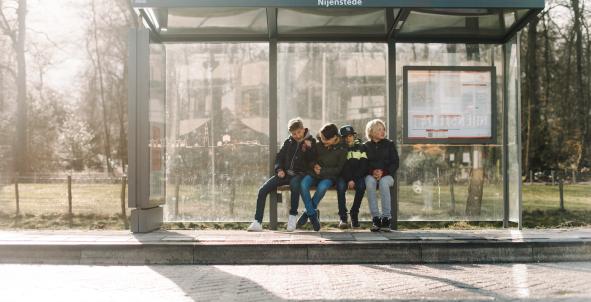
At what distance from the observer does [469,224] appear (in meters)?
9.41

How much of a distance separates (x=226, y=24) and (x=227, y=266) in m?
3.40

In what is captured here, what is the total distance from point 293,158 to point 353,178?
0.78m

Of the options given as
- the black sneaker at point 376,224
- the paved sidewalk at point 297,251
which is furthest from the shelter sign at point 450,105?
the paved sidewalk at point 297,251

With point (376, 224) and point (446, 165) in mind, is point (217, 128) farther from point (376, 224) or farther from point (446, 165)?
point (446, 165)

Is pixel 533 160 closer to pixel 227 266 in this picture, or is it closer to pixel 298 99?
pixel 298 99

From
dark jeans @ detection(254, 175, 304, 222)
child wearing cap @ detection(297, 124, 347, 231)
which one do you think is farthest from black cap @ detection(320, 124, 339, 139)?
dark jeans @ detection(254, 175, 304, 222)

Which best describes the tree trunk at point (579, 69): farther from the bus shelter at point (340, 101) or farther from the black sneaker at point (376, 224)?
the black sneaker at point (376, 224)

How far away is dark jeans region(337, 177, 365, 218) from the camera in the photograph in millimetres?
8638

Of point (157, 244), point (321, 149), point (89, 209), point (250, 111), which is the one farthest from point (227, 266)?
point (89, 209)

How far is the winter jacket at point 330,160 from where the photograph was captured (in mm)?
8578

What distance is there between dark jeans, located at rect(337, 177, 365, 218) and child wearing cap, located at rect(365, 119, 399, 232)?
5.6 inches

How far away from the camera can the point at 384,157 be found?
8531 mm

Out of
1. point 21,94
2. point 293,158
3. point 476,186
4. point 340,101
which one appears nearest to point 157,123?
point 293,158

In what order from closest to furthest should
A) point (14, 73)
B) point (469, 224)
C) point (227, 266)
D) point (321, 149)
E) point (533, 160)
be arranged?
1. point (227, 266)
2. point (321, 149)
3. point (469, 224)
4. point (14, 73)
5. point (533, 160)
